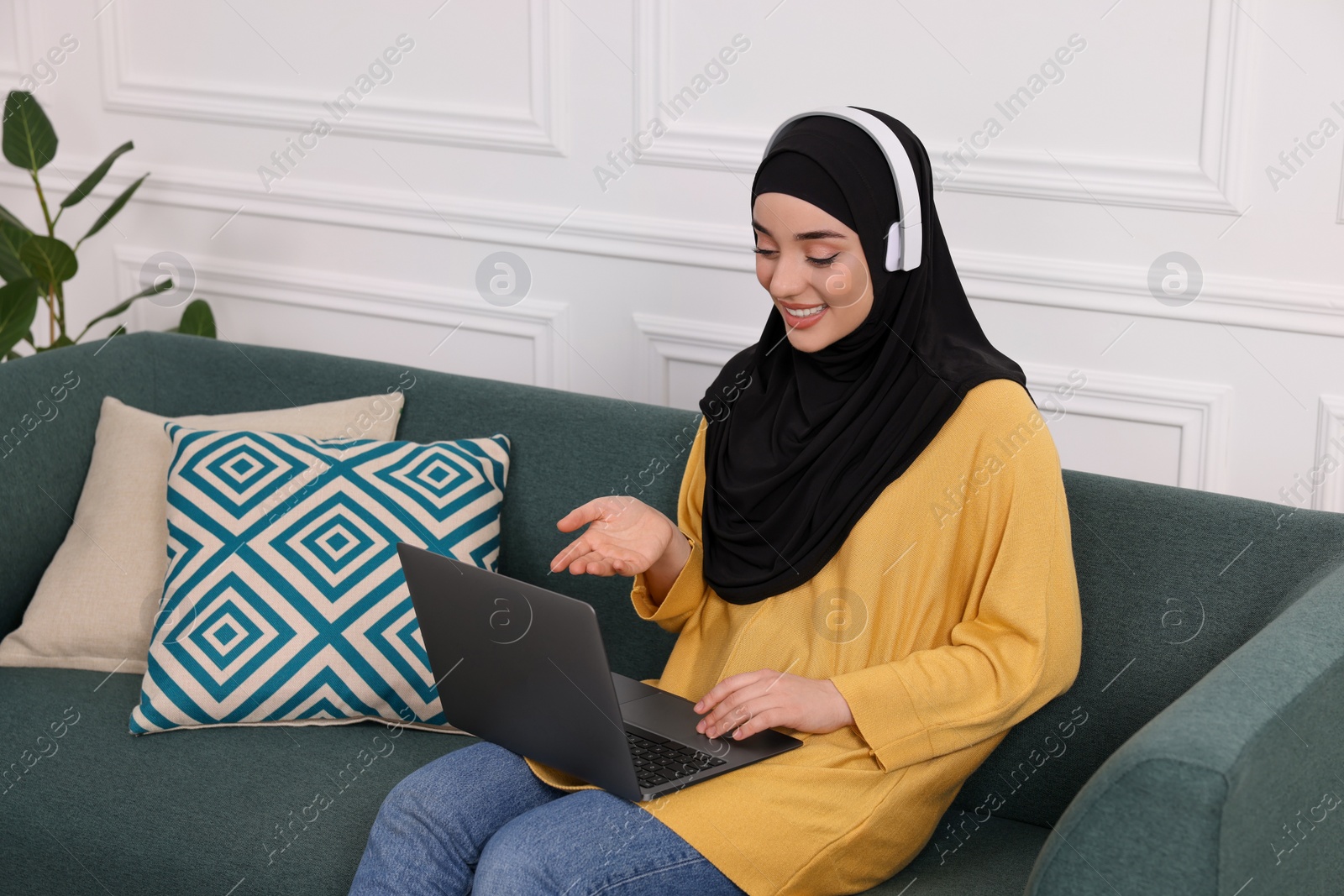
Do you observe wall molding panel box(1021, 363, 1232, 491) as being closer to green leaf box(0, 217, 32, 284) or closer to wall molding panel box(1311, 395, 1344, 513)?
wall molding panel box(1311, 395, 1344, 513)

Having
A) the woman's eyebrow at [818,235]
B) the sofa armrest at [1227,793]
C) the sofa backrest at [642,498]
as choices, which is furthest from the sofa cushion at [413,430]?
the sofa armrest at [1227,793]

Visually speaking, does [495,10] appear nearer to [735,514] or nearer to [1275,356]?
Answer: [735,514]

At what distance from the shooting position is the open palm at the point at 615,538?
61.4 inches

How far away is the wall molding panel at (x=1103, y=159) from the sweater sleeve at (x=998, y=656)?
27.5 inches

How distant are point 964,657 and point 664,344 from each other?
117 centimetres

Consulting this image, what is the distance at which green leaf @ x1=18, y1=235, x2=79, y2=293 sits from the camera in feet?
8.52

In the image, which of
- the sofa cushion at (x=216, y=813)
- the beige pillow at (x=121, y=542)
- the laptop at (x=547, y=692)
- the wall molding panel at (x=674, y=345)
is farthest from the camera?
the wall molding panel at (x=674, y=345)

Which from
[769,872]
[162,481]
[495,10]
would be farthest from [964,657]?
[495,10]

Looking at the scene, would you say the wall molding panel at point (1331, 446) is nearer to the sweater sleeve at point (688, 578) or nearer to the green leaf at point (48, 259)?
the sweater sleeve at point (688, 578)

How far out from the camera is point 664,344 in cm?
244

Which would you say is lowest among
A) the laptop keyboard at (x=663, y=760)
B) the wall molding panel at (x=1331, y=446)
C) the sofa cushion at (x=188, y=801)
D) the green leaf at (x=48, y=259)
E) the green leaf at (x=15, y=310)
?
the sofa cushion at (x=188, y=801)

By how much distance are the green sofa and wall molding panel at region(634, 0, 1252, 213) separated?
0.51 meters

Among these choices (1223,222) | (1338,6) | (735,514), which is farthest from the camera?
(1223,222)

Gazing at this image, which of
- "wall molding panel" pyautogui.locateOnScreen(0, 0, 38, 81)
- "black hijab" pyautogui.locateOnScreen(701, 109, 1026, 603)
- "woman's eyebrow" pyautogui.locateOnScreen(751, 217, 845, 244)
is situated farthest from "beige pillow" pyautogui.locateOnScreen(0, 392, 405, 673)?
"wall molding panel" pyautogui.locateOnScreen(0, 0, 38, 81)
